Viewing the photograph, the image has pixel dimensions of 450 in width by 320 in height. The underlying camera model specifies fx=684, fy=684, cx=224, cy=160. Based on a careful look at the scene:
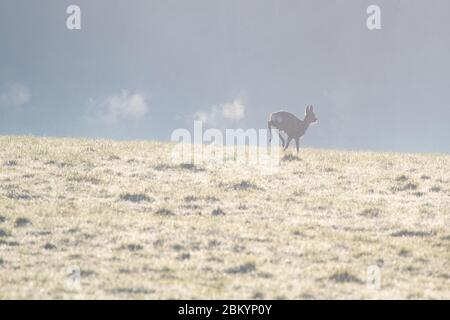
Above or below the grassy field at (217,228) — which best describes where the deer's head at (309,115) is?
above

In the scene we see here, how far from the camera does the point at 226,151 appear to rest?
34438mm

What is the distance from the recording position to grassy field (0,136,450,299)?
14227 mm

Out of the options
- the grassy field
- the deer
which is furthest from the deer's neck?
the grassy field

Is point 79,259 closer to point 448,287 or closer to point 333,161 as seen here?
point 448,287

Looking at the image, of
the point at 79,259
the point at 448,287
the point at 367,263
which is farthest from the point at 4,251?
the point at 448,287

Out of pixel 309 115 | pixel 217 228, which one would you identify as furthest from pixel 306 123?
pixel 217 228

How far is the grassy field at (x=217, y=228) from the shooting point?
46.7ft

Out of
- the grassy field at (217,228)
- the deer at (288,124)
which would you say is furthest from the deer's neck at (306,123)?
the grassy field at (217,228)

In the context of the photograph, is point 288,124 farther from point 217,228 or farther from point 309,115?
point 217,228

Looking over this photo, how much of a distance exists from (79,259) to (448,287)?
8.29 meters

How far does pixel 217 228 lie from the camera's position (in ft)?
62.1

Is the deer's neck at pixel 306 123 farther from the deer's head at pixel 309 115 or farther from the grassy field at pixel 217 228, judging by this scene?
the grassy field at pixel 217 228

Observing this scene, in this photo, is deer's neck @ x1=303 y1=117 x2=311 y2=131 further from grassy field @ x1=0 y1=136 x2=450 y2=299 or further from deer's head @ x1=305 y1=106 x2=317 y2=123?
grassy field @ x1=0 y1=136 x2=450 y2=299

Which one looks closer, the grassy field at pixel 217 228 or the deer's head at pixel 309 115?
the grassy field at pixel 217 228
